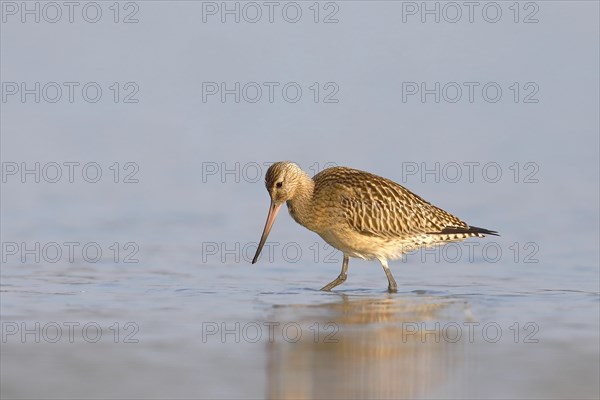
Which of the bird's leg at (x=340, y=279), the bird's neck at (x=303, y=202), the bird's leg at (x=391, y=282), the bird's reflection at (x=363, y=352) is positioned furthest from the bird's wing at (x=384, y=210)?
the bird's reflection at (x=363, y=352)

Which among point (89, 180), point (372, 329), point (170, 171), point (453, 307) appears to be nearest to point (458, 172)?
point (170, 171)

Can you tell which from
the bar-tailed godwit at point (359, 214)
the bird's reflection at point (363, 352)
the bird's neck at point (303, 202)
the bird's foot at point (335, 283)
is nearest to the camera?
the bird's reflection at point (363, 352)

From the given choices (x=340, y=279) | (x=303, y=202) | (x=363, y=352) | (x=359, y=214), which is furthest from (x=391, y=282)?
(x=363, y=352)

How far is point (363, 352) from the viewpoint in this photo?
8.77 meters

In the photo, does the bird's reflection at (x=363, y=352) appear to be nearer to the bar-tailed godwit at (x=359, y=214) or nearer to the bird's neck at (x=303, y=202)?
the bar-tailed godwit at (x=359, y=214)

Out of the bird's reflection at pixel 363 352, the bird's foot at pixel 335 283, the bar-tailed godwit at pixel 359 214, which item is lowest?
the bird's reflection at pixel 363 352

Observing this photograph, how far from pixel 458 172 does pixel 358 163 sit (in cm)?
156

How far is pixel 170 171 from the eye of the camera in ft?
61.5

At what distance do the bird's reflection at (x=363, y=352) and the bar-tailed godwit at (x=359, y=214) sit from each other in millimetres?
1748

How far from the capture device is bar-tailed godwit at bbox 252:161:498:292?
12.9 meters

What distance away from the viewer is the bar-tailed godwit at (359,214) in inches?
506

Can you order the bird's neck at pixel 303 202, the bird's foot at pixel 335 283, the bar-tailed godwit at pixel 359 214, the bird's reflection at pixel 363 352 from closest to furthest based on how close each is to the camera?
the bird's reflection at pixel 363 352
the bird's foot at pixel 335 283
the bar-tailed godwit at pixel 359 214
the bird's neck at pixel 303 202

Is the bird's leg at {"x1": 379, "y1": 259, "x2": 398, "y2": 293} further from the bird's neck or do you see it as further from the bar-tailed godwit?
the bird's neck

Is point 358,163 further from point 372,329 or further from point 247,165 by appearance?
point 372,329
